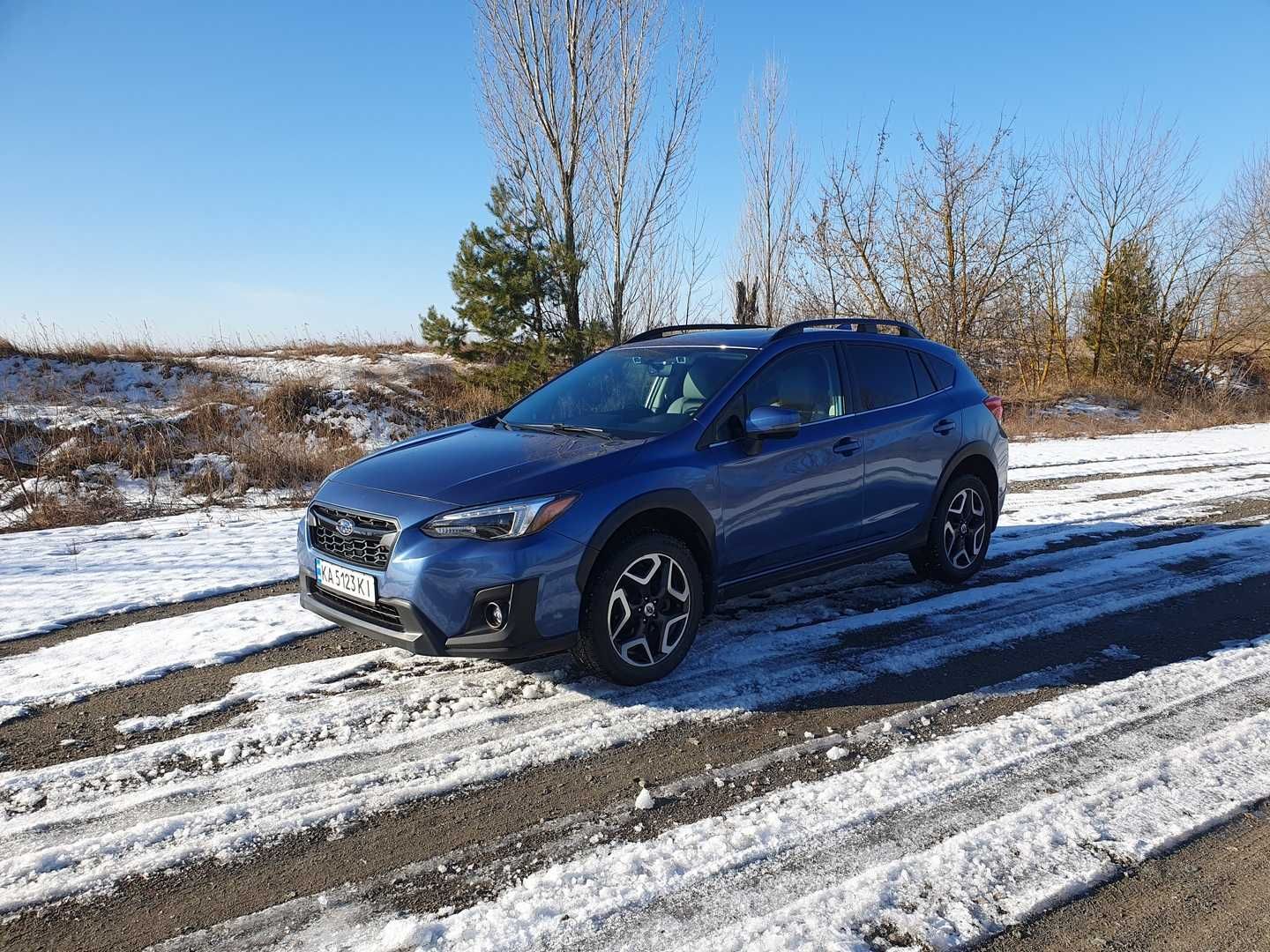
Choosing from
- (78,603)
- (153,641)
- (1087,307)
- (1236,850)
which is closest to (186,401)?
(78,603)

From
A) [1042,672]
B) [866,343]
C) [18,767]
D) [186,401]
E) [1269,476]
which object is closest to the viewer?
[18,767]

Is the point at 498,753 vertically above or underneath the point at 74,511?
underneath

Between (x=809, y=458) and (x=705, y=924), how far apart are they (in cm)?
283

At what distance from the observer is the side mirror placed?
4.52m

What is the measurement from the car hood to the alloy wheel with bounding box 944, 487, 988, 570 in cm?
266

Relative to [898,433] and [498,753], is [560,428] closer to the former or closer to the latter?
[498,753]

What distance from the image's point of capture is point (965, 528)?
6035mm

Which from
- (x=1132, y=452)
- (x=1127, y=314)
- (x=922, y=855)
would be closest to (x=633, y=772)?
(x=922, y=855)

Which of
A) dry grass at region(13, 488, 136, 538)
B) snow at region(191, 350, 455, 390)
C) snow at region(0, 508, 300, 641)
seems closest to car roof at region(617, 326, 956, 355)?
snow at region(0, 508, 300, 641)

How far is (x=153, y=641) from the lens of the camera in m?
4.92

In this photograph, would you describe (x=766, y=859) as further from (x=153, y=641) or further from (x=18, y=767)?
(x=153, y=641)

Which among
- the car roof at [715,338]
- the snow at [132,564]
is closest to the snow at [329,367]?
the snow at [132,564]

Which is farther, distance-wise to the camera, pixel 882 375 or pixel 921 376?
pixel 921 376

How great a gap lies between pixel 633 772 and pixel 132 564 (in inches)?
202
